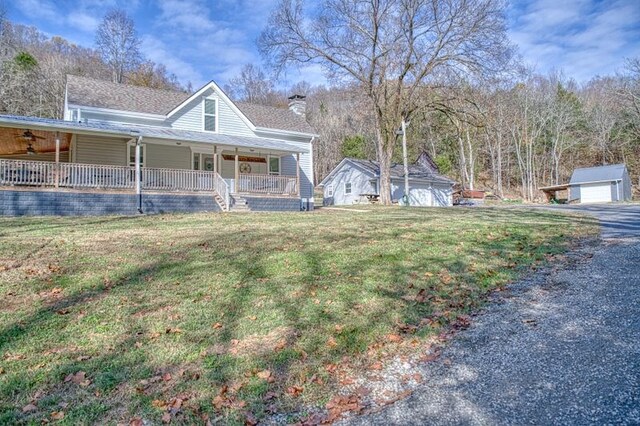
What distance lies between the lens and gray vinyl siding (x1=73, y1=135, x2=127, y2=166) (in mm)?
17344

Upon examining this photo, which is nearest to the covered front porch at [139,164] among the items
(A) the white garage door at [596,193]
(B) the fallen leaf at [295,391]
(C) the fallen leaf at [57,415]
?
(C) the fallen leaf at [57,415]

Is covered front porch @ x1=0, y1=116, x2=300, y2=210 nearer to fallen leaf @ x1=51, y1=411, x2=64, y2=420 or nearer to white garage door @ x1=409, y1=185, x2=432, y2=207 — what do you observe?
white garage door @ x1=409, y1=185, x2=432, y2=207

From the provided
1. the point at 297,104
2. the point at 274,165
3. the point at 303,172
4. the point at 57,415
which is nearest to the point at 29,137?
the point at 274,165

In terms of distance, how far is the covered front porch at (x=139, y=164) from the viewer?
47.5ft

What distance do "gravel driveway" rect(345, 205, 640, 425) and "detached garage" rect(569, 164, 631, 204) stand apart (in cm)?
3498

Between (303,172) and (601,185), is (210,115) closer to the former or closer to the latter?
(303,172)

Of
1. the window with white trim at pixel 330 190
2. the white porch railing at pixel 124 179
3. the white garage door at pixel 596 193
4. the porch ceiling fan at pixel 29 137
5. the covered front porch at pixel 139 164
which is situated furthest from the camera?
the white garage door at pixel 596 193

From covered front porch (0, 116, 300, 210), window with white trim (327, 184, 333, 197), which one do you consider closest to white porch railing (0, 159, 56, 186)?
covered front porch (0, 116, 300, 210)

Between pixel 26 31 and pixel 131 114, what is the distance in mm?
28089

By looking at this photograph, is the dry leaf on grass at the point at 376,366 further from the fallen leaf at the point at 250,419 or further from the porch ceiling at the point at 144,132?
the porch ceiling at the point at 144,132

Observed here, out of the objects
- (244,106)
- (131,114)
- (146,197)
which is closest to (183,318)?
(146,197)

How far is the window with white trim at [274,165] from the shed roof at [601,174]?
2894 cm

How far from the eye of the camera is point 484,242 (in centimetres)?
898

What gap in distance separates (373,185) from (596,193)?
69.1 ft
